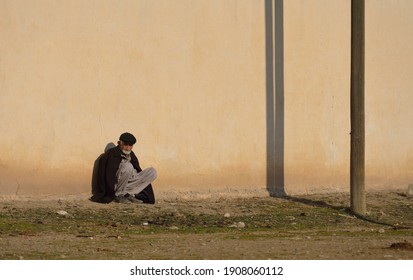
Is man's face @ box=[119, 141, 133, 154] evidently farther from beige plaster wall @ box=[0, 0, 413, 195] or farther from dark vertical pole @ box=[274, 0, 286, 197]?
dark vertical pole @ box=[274, 0, 286, 197]

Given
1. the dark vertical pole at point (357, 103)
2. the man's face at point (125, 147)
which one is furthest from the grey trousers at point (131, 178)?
the dark vertical pole at point (357, 103)

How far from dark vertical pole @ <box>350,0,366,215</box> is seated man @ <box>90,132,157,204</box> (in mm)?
2254

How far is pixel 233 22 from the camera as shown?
1438 cm

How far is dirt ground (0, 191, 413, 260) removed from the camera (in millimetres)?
11086

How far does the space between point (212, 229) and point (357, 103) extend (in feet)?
7.34

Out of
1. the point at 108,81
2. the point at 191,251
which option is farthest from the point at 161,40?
the point at 191,251

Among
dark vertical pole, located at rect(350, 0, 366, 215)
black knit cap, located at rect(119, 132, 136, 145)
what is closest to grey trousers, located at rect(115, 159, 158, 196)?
black knit cap, located at rect(119, 132, 136, 145)

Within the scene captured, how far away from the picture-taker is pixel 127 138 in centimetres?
1361

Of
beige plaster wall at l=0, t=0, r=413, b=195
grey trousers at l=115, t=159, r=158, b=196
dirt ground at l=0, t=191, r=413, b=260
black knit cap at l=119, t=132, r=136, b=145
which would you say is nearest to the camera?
dirt ground at l=0, t=191, r=413, b=260

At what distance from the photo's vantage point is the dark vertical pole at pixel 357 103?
13477 millimetres

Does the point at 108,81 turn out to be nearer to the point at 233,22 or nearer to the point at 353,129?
the point at 233,22

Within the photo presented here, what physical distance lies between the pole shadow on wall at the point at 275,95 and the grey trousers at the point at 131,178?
1594 millimetres

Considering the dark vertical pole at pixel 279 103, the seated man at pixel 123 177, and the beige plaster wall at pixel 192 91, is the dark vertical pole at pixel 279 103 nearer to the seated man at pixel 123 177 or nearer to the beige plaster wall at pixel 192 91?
the beige plaster wall at pixel 192 91

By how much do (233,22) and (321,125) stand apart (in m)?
1.70
